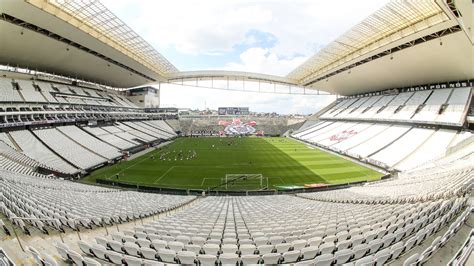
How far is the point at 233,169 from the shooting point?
123 ft

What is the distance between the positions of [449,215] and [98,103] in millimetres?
61304

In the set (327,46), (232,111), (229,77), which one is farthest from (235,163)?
(232,111)

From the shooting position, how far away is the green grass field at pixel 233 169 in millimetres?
30906

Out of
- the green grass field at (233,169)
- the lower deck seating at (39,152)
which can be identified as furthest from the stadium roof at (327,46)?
the green grass field at (233,169)

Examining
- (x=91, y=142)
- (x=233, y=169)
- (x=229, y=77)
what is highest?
(x=229, y=77)

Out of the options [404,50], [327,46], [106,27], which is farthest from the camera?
[327,46]

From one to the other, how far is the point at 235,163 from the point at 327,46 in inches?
1106

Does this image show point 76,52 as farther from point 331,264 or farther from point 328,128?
point 328,128

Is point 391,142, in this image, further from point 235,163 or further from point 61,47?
point 61,47

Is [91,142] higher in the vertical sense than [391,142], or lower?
higher

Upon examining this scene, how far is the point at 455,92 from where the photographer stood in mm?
41281

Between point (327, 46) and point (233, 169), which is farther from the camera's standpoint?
point (327, 46)

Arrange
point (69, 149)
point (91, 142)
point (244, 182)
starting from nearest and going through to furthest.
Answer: point (244, 182)
point (69, 149)
point (91, 142)

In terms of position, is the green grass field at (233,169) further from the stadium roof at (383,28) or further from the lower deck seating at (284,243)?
the lower deck seating at (284,243)
